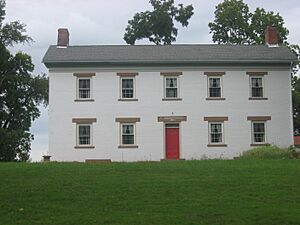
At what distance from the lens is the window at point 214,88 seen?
119 ft

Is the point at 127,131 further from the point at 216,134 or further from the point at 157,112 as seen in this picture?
the point at 216,134

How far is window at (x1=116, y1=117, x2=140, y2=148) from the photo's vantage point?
35.4 m

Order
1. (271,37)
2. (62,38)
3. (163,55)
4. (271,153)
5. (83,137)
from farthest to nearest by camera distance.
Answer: (271,37)
(62,38)
(163,55)
(83,137)
(271,153)

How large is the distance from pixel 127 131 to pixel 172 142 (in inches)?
110

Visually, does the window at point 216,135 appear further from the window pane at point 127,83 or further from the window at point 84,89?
the window at point 84,89

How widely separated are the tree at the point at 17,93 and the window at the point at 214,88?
19755 millimetres

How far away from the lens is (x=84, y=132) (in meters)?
35.4

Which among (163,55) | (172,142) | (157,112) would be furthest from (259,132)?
(163,55)

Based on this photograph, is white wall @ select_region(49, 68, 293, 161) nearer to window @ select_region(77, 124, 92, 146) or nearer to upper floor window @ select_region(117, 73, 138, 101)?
upper floor window @ select_region(117, 73, 138, 101)

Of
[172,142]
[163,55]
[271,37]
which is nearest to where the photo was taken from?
[172,142]

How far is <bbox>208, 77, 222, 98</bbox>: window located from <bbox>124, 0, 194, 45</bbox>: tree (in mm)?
23165

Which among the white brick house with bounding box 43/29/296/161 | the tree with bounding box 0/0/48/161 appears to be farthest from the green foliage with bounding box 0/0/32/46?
the white brick house with bounding box 43/29/296/161

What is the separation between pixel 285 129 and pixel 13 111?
2613cm

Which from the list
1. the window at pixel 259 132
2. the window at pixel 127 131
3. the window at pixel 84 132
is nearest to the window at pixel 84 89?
→ the window at pixel 84 132
